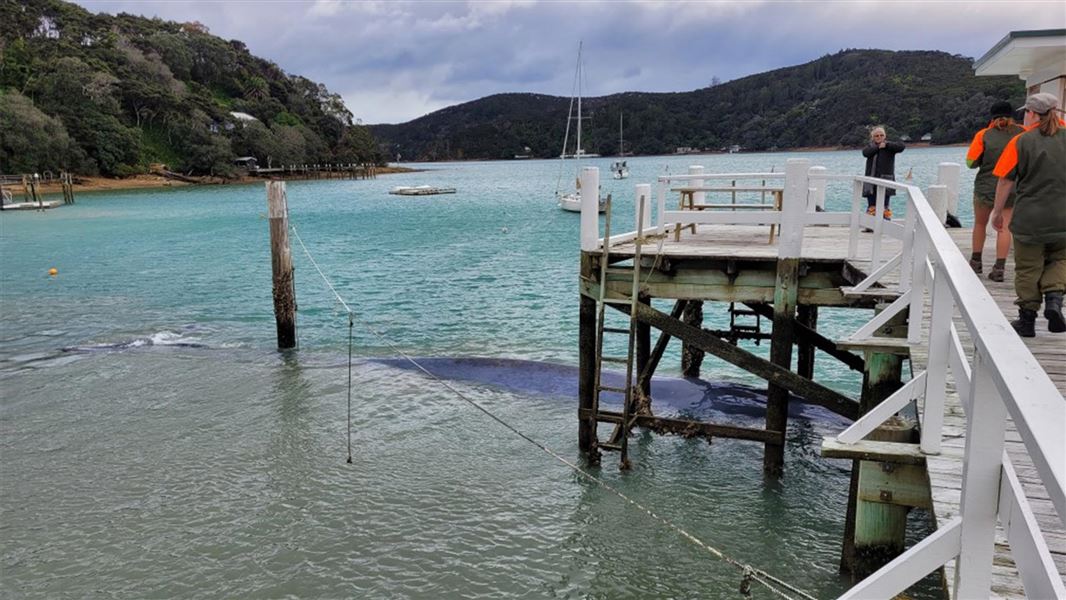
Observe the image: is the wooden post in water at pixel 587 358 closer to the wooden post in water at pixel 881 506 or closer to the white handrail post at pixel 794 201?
the white handrail post at pixel 794 201

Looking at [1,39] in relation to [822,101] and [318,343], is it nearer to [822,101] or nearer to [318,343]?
[318,343]

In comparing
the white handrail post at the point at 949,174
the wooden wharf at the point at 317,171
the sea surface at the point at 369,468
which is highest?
the wooden wharf at the point at 317,171

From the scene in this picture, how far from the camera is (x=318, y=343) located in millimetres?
16203

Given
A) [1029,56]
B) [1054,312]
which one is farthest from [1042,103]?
[1029,56]

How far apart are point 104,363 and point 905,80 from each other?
127 meters

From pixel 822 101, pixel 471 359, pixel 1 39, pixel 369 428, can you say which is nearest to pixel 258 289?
pixel 471 359

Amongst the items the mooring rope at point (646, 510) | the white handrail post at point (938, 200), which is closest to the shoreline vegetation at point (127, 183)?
the mooring rope at point (646, 510)

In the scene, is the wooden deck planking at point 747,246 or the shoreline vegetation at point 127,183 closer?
the wooden deck planking at point 747,246

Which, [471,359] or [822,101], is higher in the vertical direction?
[822,101]

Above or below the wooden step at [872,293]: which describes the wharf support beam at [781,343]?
below

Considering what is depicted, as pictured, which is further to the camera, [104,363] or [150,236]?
[150,236]

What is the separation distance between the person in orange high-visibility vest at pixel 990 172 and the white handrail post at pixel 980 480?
6.62 metres

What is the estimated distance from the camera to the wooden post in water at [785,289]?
7945 mm

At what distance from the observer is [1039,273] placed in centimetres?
604
